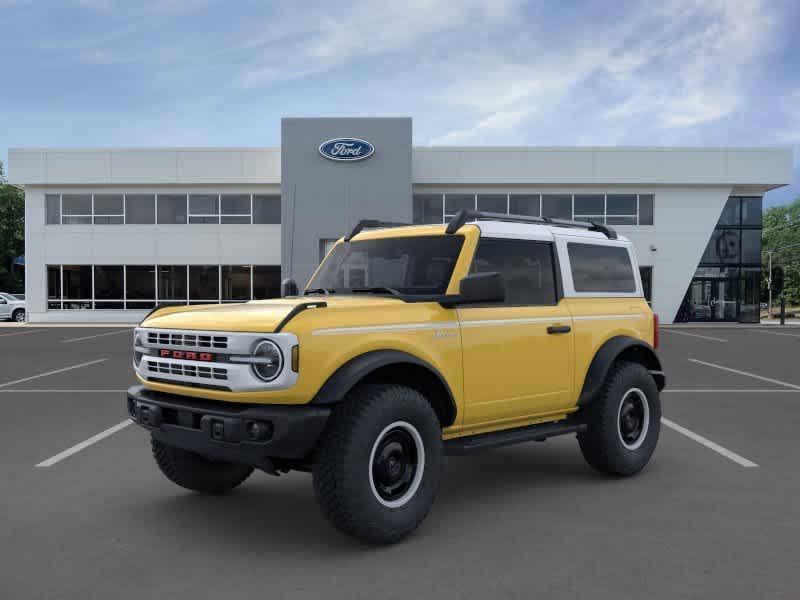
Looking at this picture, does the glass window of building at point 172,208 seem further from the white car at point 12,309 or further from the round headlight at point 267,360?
the round headlight at point 267,360

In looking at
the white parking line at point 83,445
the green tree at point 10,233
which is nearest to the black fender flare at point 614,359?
the white parking line at point 83,445

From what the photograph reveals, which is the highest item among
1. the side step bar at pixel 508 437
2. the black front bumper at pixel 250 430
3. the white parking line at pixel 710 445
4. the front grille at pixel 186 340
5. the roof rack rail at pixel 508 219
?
the roof rack rail at pixel 508 219

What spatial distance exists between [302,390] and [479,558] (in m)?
1.32

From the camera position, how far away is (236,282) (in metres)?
31.7

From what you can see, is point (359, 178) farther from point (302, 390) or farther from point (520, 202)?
point (302, 390)

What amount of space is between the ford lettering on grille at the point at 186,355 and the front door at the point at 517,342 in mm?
1585

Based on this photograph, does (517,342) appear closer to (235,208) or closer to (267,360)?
(267,360)

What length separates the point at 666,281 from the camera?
3200 centimetres

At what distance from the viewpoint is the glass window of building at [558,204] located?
3209 cm

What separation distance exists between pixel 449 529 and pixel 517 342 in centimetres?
134

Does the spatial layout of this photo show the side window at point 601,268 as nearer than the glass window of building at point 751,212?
Yes

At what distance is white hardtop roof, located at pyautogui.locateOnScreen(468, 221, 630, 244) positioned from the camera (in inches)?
202

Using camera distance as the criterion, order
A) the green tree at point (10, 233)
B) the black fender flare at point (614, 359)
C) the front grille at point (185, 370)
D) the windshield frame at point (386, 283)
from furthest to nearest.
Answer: the green tree at point (10, 233) < the black fender flare at point (614, 359) < the windshield frame at point (386, 283) < the front grille at point (185, 370)

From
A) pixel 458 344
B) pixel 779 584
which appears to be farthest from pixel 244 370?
pixel 779 584
